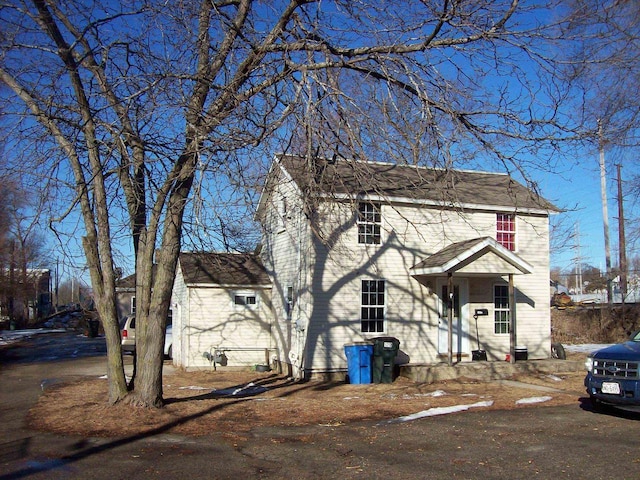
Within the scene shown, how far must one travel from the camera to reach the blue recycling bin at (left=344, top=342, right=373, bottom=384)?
15859 millimetres

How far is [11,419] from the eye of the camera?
10.8 metres

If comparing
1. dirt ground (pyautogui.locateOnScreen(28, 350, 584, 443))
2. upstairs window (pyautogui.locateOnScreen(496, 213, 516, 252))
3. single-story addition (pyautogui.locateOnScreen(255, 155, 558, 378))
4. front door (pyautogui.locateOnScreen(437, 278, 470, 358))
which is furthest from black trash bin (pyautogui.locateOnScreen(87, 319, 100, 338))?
upstairs window (pyautogui.locateOnScreen(496, 213, 516, 252))

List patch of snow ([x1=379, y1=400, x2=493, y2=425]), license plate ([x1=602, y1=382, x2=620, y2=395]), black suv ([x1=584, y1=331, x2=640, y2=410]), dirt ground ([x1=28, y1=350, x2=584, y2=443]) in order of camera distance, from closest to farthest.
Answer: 1. black suv ([x1=584, y1=331, x2=640, y2=410])
2. license plate ([x1=602, y1=382, x2=620, y2=395])
3. dirt ground ([x1=28, y1=350, x2=584, y2=443])
4. patch of snow ([x1=379, y1=400, x2=493, y2=425])

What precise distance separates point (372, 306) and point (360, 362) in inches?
79.4

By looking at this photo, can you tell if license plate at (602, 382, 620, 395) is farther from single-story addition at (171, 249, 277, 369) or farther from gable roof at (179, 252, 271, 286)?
gable roof at (179, 252, 271, 286)

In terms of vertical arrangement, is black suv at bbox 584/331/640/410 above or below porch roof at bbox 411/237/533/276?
below

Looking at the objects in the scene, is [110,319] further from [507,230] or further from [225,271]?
[507,230]

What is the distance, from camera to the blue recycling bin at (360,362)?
15.9 meters

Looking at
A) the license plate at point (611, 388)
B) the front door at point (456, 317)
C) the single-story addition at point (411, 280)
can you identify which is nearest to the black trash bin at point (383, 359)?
the single-story addition at point (411, 280)

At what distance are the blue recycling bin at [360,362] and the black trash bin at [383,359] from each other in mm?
133

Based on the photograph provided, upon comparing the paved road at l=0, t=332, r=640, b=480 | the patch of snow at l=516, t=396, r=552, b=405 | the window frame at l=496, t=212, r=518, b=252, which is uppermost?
the window frame at l=496, t=212, r=518, b=252

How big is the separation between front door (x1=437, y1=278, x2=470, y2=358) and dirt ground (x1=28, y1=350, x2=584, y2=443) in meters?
2.29

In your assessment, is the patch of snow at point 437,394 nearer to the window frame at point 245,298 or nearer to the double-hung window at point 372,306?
the double-hung window at point 372,306

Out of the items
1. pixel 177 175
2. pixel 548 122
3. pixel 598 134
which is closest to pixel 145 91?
pixel 177 175
